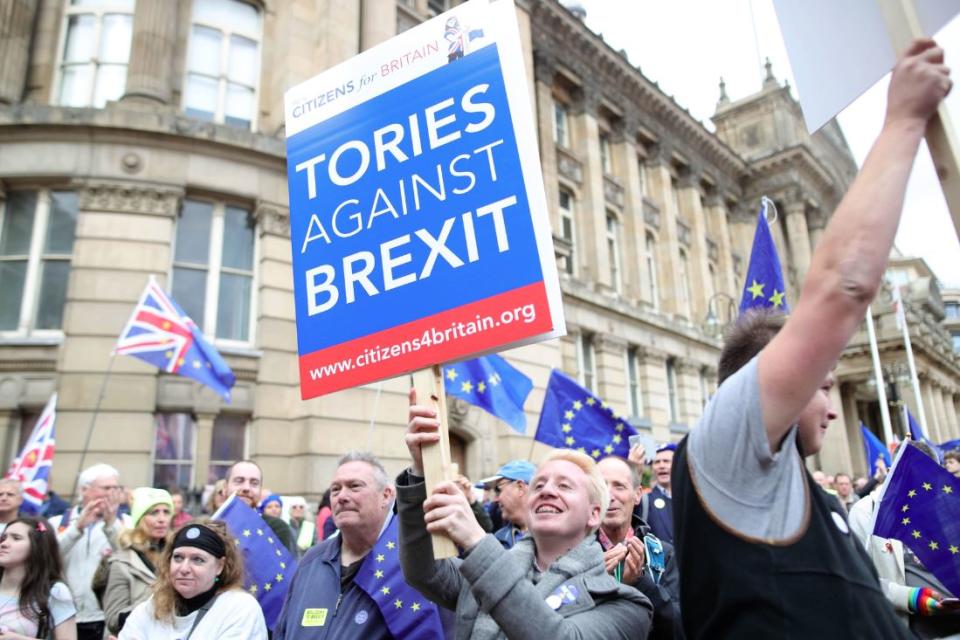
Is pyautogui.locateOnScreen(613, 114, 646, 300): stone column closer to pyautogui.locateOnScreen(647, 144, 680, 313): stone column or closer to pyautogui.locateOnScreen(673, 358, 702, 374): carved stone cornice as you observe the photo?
pyautogui.locateOnScreen(647, 144, 680, 313): stone column

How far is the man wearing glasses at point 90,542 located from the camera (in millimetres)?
4980

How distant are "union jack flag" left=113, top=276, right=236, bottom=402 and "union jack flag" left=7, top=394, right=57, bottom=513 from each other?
1.38 metres

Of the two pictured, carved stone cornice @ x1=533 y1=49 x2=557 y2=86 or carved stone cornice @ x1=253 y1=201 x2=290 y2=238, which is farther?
carved stone cornice @ x1=533 y1=49 x2=557 y2=86

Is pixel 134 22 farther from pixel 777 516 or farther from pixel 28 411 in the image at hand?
pixel 777 516

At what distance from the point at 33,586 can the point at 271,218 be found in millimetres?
9020

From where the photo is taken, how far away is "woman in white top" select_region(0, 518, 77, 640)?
13.5 ft

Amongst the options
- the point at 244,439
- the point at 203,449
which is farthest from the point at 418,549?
the point at 244,439

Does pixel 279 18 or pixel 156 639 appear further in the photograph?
pixel 279 18

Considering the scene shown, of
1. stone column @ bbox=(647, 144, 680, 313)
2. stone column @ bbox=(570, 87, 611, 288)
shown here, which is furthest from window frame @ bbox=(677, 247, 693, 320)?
stone column @ bbox=(570, 87, 611, 288)

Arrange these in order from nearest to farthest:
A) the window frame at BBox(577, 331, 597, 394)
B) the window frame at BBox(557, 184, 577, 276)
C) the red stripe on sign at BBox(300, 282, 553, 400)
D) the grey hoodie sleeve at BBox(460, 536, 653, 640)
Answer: the grey hoodie sleeve at BBox(460, 536, 653, 640), the red stripe on sign at BBox(300, 282, 553, 400), the window frame at BBox(577, 331, 597, 394), the window frame at BBox(557, 184, 577, 276)

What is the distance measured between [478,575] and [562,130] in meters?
22.7

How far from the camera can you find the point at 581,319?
795 inches

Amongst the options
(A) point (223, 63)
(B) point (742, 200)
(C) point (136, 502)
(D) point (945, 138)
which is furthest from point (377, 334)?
(B) point (742, 200)

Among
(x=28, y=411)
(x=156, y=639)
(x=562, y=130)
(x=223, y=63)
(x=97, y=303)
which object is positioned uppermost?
(x=562, y=130)
